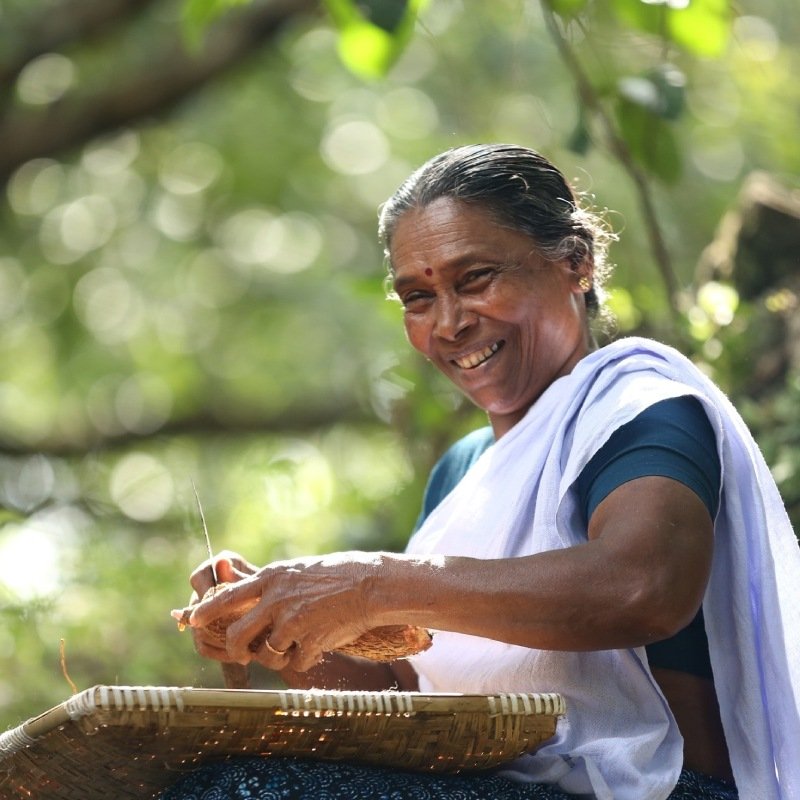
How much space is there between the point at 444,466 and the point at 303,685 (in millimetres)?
662

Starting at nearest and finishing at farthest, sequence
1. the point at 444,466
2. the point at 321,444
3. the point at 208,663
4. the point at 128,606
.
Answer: the point at 444,466 < the point at 208,663 < the point at 128,606 < the point at 321,444

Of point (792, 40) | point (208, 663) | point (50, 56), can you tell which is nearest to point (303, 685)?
point (208, 663)

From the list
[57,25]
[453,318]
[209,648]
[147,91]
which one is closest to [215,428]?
[147,91]

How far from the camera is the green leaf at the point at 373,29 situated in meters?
2.91

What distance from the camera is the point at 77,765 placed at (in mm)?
1861

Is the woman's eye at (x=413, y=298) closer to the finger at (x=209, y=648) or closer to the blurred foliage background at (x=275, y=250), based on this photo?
the blurred foliage background at (x=275, y=250)

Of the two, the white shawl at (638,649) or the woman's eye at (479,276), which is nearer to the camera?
the white shawl at (638,649)

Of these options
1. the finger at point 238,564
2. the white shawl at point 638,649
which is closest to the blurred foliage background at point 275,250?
the white shawl at point 638,649

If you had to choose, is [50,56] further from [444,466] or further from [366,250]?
[444,466]

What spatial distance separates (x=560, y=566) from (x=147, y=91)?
192 inches

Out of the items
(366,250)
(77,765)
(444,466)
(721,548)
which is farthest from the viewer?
(366,250)

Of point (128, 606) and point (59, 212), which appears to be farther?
point (59, 212)

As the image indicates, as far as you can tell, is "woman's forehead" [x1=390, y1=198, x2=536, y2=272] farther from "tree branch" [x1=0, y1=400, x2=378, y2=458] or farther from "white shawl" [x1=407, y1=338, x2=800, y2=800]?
"tree branch" [x1=0, y1=400, x2=378, y2=458]

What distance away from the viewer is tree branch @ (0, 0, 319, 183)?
20.3 feet
